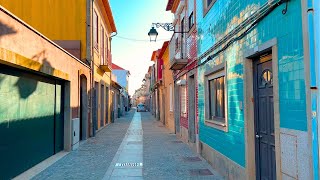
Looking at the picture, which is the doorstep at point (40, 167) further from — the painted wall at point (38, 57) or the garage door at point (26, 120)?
the painted wall at point (38, 57)

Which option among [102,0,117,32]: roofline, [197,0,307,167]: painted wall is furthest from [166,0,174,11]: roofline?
[197,0,307,167]: painted wall

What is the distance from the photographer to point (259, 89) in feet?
16.9

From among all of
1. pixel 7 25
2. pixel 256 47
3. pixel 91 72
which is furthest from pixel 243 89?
pixel 91 72

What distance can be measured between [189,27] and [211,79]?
3.99 metres

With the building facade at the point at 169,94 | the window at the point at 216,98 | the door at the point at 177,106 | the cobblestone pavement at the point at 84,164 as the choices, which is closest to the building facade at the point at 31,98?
the cobblestone pavement at the point at 84,164

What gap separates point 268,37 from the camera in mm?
4461

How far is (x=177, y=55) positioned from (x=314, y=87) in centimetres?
1120

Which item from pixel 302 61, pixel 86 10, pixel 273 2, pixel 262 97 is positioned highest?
pixel 86 10

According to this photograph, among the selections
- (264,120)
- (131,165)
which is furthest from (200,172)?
(264,120)

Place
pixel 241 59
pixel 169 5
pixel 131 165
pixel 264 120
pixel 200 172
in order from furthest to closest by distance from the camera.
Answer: pixel 169 5 → pixel 131 165 → pixel 200 172 → pixel 241 59 → pixel 264 120

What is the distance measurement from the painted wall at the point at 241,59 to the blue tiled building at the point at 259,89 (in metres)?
0.01

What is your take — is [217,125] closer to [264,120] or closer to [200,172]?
[200,172]

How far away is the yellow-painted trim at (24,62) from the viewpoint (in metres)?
5.36

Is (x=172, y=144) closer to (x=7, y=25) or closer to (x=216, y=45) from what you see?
(x=216, y=45)
